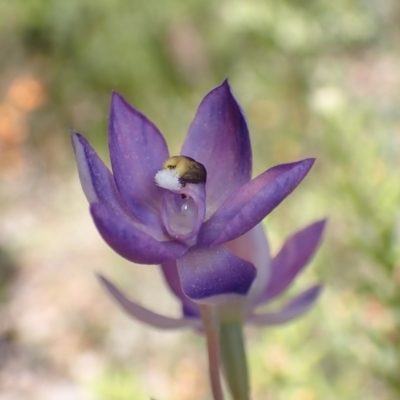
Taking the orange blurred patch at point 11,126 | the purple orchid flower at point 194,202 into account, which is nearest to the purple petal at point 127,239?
the purple orchid flower at point 194,202

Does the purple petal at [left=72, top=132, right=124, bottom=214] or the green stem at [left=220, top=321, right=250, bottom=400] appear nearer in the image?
the purple petal at [left=72, top=132, right=124, bottom=214]

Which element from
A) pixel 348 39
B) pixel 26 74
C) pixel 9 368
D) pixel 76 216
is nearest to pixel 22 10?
pixel 26 74

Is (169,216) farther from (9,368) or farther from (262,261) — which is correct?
(9,368)

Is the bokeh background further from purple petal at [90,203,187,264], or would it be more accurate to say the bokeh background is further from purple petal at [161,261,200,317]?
purple petal at [90,203,187,264]

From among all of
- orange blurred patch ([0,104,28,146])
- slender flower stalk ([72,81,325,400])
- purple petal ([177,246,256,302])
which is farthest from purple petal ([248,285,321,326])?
orange blurred patch ([0,104,28,146])

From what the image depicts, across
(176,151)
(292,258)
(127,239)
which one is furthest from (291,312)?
(176,151)

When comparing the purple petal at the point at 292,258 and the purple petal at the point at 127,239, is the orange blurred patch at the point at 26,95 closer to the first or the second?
the purple petal at the point at 292,258

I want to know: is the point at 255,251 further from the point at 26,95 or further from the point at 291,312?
the point at 26,95
